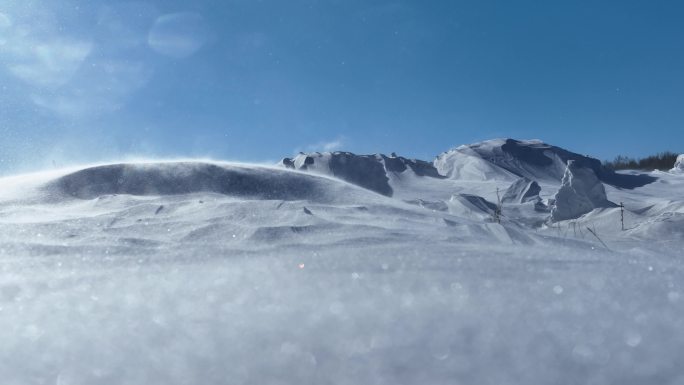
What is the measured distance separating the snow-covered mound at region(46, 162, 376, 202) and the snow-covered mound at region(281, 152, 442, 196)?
16.8ft

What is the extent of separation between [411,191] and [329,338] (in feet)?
21.7

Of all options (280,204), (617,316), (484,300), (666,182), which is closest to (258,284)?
(484,300)

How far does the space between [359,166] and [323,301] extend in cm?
888

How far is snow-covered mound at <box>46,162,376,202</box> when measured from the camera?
154 inches

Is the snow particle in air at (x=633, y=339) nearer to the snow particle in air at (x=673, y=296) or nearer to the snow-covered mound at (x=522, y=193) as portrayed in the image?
the snow particle in air at (x=673, y=296)

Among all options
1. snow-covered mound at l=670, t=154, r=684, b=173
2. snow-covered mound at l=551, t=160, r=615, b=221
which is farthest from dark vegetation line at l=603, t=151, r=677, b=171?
snow-covered mound at l=551, t=160, r=615, b=221

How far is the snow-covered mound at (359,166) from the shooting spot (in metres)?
9.77

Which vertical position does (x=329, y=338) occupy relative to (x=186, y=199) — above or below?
below


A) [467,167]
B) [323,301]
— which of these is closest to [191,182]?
[323,301]

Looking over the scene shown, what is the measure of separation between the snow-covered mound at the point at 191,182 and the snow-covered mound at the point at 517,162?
6.38 meters

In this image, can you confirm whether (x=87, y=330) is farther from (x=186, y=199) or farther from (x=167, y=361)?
(x=186, y=199)

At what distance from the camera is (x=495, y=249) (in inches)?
84.4

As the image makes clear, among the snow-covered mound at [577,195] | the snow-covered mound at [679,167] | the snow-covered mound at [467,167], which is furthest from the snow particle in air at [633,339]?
the snow-covered mound at [679,167]

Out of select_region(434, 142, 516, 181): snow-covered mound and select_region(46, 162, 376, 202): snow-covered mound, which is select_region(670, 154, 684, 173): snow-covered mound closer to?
select_region(434, 142, 516, 181): snow-covered mound
